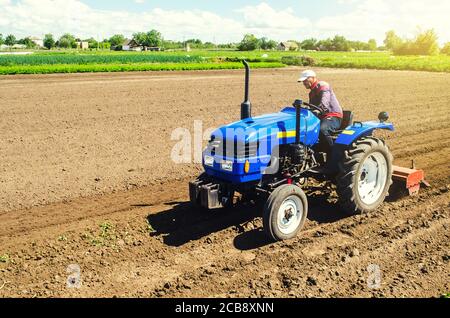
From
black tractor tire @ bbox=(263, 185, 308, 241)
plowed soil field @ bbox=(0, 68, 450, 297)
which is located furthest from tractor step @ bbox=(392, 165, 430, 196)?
black tractor tire @ bbox=(263, 185, 308, 241)

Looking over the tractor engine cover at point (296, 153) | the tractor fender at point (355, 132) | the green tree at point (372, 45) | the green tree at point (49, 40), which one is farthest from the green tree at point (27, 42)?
the tractor engine cover at point (296, 153)

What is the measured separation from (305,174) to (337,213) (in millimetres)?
810

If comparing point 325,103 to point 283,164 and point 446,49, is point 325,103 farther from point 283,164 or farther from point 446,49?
point 446,49

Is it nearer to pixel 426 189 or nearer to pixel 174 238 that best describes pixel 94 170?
pixel 174 238

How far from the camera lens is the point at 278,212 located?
16.1 feet

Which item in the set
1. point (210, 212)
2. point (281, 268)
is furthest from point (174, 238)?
point (281, 268)

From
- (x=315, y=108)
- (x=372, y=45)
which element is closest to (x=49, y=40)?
(x=372, y=45)

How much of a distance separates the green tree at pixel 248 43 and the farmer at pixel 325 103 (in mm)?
97044

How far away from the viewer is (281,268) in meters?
4.56

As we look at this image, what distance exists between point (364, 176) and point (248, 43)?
9852cm

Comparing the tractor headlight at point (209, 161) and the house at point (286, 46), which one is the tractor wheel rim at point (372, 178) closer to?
the tractor headlight at point (209, 161)

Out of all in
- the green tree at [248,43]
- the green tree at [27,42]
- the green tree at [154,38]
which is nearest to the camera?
the green tree at [248,43]

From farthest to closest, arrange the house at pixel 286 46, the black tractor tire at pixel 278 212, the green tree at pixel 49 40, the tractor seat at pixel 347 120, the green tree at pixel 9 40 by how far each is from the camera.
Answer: the green tree at pixel 9 40 < the green tree at pixel 49 40 < the house at pixel 286 46 < the tractor seat at pixel 347 120 < the black tractor tire at pixel 278 212

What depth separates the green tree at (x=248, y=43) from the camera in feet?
329
